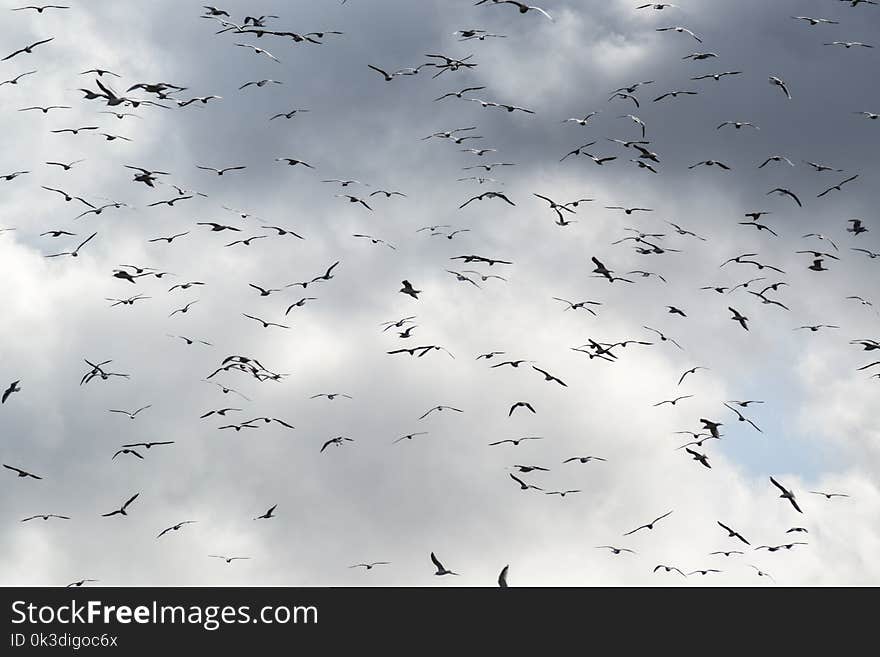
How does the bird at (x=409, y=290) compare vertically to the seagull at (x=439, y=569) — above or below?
above

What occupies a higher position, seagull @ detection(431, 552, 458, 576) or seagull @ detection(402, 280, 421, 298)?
seagull @ detection(402, 280, 421, 298)

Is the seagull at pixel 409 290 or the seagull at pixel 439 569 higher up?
the seagull at pixel 409 290

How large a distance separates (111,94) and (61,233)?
66.4ft

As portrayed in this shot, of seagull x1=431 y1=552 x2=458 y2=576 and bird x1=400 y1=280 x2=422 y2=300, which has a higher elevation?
bird x1=400 y1=280 x2=422 y2=300

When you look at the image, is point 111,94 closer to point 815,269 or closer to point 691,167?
point 691,167
